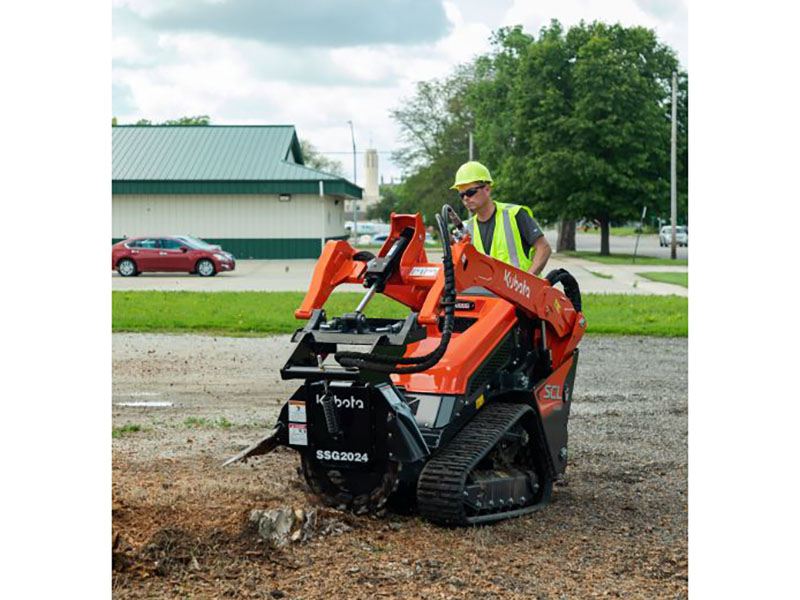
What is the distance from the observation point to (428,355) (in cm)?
587

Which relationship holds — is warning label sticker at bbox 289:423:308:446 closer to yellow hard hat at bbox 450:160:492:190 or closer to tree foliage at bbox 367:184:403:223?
yellow hard hat at bbox 450:160:492:190

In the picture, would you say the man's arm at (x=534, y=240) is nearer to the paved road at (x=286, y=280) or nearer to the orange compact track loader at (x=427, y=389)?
the orange compact track loader at (x=427, y=389)

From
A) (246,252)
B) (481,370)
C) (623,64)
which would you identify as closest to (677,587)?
(481,370)

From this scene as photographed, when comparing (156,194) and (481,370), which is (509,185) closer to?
(156,194)

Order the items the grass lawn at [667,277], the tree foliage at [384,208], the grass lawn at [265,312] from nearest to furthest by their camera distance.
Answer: the grass lawn at [265,312], the grass lawn at [667,277], the tree foliage at [384,208]

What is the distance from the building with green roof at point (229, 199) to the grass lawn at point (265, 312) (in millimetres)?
21701

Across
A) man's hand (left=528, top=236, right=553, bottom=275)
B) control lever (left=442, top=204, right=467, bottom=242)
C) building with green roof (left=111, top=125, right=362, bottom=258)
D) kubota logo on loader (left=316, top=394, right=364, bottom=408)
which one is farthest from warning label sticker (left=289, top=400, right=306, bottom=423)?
building with green roof (left=111, top=125, right=362, bottom=258)

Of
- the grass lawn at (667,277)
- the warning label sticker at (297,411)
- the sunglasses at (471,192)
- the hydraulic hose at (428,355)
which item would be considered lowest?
the warning label sticker at (297,411)

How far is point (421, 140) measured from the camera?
77625 mm

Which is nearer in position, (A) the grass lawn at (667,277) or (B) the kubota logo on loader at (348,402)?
(B) the kubota logo on loader at (348,402)

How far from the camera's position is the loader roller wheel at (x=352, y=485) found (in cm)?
621

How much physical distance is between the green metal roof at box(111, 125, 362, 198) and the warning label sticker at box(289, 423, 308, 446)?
40487 millimetres

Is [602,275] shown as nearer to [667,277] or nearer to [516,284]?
[667,277]

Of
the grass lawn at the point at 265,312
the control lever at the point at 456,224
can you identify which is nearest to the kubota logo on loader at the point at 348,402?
the control lever at the point at 456,224
